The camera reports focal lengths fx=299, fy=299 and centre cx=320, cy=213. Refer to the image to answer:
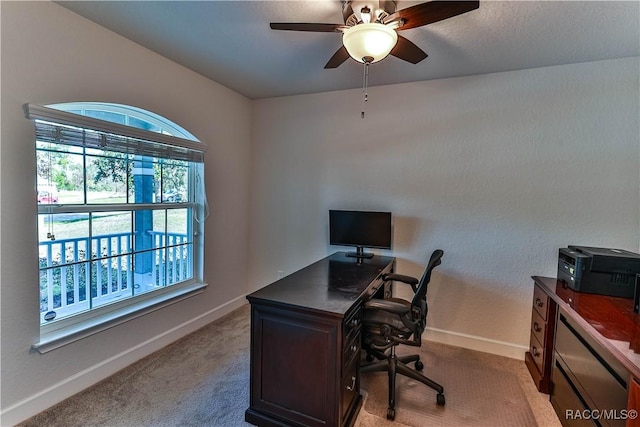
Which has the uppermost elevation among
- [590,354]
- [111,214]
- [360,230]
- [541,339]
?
[111,214]

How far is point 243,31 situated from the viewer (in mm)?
2070

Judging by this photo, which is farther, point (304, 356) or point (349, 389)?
point (349, 389)

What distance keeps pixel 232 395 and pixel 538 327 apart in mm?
2387

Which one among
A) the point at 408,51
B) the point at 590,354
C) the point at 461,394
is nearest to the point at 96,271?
the point at 408,51

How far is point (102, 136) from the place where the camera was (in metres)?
2.14

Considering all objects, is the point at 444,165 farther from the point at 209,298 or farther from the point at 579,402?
the point at 209,298

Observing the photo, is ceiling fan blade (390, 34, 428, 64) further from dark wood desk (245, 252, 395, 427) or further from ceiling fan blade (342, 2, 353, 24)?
dark wood desk (245, 252, 395, 427)

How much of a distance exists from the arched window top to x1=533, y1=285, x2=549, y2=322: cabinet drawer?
3.28 meters

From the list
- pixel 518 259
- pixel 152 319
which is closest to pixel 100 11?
pixel 152 319

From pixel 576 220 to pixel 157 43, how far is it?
3637 millimetres

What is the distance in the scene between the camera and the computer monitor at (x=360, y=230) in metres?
2.91

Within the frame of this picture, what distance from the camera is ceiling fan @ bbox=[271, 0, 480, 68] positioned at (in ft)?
4.58

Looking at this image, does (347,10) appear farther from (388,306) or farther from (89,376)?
(89,376)

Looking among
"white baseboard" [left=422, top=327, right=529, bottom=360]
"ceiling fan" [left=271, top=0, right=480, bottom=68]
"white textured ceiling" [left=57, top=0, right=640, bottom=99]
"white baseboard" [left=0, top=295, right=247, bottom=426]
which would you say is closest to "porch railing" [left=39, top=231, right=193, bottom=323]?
"white baseboard" [left=0, top=295, right=247, bottom=426]
